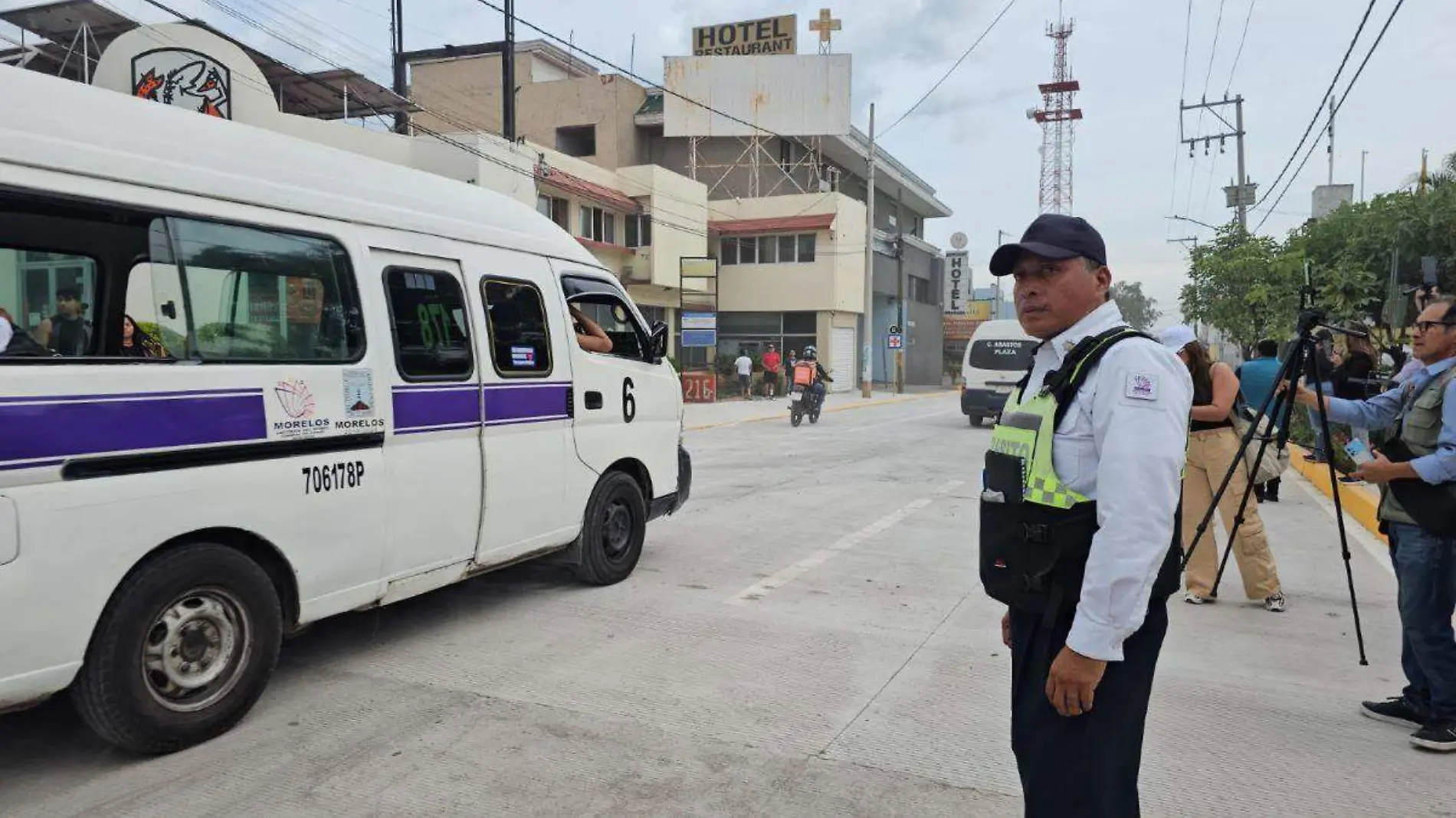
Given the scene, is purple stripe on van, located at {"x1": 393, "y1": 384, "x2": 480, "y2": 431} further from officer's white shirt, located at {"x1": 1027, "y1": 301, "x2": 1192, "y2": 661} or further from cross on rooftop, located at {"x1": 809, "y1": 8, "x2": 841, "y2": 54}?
cross on rooftop, located at {"x1": 809, "y1": 8, "x2": 841, "y2": 54}

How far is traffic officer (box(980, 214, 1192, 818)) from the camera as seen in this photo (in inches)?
78.5

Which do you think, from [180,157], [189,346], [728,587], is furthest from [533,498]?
[180,157]

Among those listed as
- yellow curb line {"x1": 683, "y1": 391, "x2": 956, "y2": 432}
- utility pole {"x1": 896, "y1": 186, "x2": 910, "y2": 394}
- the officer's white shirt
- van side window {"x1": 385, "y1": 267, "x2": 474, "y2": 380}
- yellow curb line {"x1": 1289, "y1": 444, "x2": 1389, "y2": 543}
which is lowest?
yellow curb line {"x1": 683, "y1": 391, "x2": 956, "y2": 432}

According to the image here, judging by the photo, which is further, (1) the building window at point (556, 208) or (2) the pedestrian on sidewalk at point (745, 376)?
(2) the pedestrian on sidewalk at point (745, 376)

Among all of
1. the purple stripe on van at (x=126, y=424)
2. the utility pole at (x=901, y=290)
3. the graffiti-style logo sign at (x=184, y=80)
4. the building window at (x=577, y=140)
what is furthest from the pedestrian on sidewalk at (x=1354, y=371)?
the building window at (x=577, y=140)

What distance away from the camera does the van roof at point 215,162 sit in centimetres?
311

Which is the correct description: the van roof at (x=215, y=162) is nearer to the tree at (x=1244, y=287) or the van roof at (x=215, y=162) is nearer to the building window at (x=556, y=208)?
the tree at (x=1244, y=287)

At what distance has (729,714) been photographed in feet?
12.8

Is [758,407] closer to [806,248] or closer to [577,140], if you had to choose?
[806,248]

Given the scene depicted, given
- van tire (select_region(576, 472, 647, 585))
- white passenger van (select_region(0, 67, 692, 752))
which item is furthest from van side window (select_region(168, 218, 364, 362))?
van tire (select_region(576, 472, 647, 585))

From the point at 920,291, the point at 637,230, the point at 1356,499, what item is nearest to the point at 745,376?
the point at 637,230

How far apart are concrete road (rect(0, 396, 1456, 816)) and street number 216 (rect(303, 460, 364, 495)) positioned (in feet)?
3.10

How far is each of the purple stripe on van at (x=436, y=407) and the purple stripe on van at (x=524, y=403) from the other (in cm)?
11

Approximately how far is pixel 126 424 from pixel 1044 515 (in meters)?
3.08
